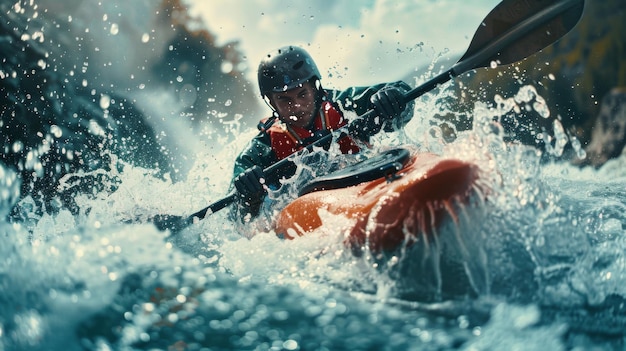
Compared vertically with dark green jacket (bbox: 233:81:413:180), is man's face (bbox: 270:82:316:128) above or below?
above

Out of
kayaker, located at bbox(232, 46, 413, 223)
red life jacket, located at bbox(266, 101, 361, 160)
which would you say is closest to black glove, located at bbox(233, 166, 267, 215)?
kayaker, located at bbox(232, 46, 413, 223)

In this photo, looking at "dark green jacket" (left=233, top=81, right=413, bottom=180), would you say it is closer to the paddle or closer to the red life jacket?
the red life jacket

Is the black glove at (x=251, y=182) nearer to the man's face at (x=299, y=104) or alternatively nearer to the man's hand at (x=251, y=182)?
the man's hand at (x=251, y=182)

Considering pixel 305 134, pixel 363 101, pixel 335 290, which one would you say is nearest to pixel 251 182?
pixel 305 134

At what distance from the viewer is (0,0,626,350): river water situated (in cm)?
182

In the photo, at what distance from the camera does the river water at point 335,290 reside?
1824 mm

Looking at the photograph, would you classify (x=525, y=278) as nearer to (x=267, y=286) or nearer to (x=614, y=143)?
(x=267, y=286)

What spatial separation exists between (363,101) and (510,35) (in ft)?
4.02

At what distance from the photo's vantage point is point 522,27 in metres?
3.74

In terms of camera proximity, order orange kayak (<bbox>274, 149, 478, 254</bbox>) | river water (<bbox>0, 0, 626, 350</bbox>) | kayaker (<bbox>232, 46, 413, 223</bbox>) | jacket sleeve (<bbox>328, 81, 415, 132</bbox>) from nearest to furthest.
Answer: river water (<bbox>0, 0, 626, 350</bbox>) < orange kayak (<bbox>274, 149, 478, 254</bbox>) < kayaker (<bbox>232, 46, 413, 223</bbox>) < jacket sleeve (<bbox>328, 81, 415, 132</bbox>)

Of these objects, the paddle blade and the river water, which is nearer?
the river water

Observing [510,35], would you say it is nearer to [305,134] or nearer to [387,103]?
[387,103]

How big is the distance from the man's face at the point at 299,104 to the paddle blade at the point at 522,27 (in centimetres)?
122

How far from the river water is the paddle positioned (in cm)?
99
